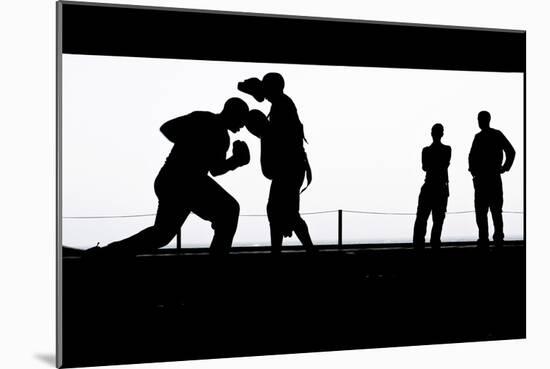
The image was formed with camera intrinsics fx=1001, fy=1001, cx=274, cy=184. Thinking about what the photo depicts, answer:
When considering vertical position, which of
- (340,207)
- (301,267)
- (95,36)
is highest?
(95,36)

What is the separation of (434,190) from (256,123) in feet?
4.99

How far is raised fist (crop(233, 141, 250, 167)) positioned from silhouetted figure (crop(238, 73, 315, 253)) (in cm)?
13

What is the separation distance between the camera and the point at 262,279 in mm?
7121

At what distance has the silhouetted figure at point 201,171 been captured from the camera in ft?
22.2

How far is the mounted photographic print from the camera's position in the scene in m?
6.60

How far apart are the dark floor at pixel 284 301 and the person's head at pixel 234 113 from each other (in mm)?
868

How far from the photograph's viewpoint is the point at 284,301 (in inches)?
282

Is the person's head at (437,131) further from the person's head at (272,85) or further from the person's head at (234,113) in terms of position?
the person's head at (234,113)

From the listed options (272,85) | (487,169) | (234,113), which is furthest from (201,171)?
(487,169)

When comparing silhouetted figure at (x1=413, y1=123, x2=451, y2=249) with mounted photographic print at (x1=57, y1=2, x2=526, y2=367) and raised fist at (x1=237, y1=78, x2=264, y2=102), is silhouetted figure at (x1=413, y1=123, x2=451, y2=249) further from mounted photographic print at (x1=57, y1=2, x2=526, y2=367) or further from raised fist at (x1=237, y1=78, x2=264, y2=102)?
raised fist at (x1=237, y1=78, x2=264, y2=102)

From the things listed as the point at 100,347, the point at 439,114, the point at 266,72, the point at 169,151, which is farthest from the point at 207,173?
the point at 439,114

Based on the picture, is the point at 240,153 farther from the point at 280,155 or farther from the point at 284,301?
the point at 284,301

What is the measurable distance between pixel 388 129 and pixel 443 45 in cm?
79

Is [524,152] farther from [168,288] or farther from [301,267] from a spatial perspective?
[168,288]
